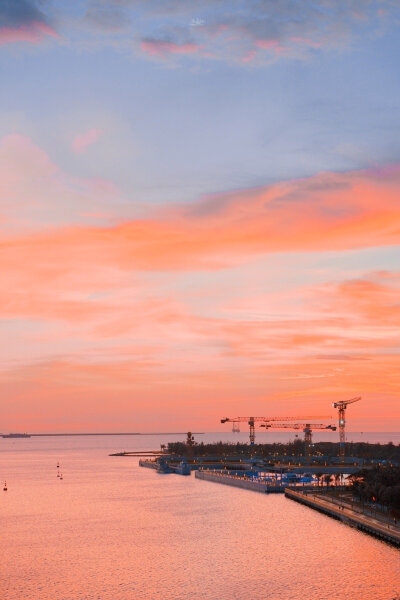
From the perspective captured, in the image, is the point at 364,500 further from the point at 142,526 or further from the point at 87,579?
the point at 87,579

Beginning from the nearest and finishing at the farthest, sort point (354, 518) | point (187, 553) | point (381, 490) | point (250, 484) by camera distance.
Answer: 1. point (187, 553)
2. point (354, 518)
3. point (381, 490)
4. point (250, 484)

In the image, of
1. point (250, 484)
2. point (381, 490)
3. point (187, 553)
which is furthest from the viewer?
point (250, 484)

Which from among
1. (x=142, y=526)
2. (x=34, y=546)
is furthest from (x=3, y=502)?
(x=34, y=546)

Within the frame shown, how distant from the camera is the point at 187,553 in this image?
88.1 m

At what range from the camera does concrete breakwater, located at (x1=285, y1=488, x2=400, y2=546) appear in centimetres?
8509

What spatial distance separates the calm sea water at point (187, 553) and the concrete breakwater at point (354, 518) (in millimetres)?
1241

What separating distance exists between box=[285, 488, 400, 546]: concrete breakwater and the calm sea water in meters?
1.24

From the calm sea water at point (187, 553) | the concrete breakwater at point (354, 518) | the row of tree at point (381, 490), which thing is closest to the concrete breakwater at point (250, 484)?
the calm sea water at point (187, 553)

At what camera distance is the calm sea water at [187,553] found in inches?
2773

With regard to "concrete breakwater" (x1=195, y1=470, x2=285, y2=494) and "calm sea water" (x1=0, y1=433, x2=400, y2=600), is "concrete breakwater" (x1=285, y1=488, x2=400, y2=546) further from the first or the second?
"concrete breakwater" (x1=195, y1=470, x2=285, y2=494)

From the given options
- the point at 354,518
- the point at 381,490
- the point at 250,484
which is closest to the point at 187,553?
the point at 354,518

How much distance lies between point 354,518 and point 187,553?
23.3 metres

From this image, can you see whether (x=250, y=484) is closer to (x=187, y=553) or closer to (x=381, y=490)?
(x=381, y=490)

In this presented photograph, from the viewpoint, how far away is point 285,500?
144 metres
